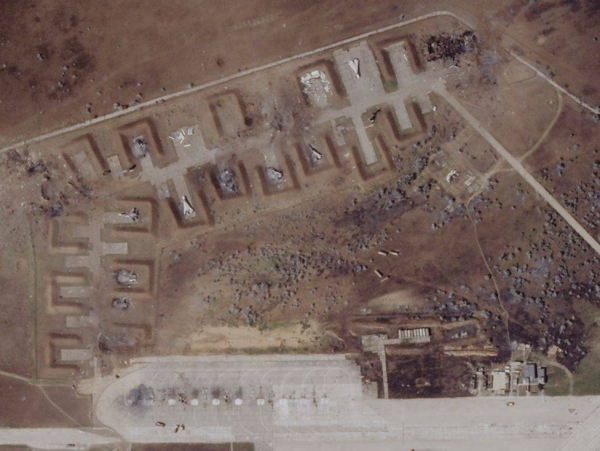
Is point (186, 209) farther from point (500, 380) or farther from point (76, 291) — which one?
point (500, 380)

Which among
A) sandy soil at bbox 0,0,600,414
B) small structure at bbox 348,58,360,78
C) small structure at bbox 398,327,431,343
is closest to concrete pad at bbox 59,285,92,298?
sandy soil at bbox 0,0,600,414

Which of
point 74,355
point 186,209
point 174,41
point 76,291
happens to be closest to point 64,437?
point 74,355

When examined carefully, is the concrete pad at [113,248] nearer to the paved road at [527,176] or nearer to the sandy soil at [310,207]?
the sandy soil at [310,207]

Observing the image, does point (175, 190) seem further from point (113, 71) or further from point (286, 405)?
point (286, 405)

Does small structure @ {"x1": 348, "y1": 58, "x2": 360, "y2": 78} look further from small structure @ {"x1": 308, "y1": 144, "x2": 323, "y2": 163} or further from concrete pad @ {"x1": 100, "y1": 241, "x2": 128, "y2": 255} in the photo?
concrete pad @ {"x1": 100, "y1": 241, "x2": 128, "y2": 255}

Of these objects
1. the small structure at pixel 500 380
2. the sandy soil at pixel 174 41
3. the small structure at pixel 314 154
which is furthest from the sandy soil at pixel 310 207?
the small structure at pixel 500 380

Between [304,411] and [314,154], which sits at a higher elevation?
[314,154]
